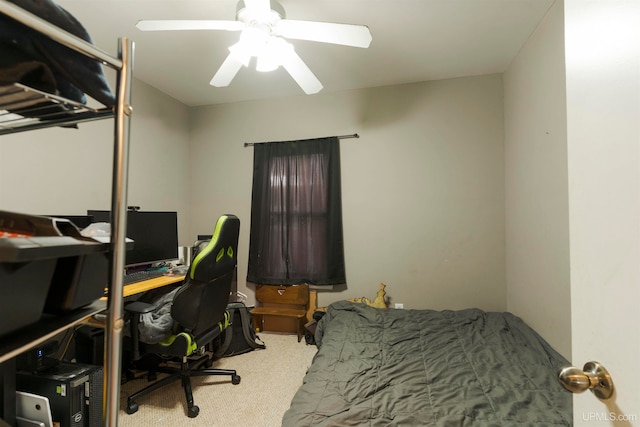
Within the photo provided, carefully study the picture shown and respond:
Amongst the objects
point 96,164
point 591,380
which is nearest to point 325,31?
Result: point 591,380

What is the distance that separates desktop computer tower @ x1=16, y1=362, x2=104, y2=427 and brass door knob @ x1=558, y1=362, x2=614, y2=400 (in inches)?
76.0

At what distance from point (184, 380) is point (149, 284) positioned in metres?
0.70

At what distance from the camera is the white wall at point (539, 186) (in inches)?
74.2

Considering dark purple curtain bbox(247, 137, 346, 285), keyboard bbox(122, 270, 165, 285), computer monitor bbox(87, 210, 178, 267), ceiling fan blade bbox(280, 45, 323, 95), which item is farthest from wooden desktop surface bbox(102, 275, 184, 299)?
ceiling fan blade bbox(280, 45, 323, 95)

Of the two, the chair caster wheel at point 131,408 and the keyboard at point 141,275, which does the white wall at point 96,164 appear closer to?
the keyboard at point 141,275

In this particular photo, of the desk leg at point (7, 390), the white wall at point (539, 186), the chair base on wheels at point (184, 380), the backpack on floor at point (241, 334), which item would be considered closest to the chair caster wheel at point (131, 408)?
the chair base on wheels at point (184, 380)

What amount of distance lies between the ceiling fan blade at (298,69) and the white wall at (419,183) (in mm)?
1222

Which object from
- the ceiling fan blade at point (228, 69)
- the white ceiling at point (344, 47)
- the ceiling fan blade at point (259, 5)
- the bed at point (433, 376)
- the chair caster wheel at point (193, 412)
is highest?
the white ceiling at point (344, 47)

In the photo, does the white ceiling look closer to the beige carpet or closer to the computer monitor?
the computer monitor

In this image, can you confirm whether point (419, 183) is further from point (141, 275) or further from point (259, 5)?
point (141, 275)

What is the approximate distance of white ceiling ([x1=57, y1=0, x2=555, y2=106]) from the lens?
1907mm

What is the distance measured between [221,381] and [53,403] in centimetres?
103

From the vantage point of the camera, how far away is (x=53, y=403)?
142 centimetres

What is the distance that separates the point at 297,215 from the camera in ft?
10.7
